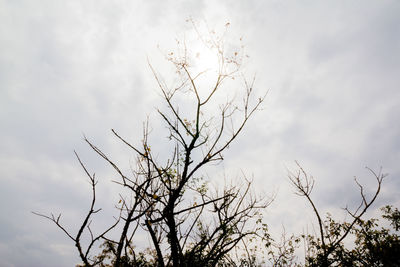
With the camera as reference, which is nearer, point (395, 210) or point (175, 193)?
point (175, 193)

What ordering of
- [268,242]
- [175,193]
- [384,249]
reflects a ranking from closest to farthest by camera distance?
[175,193] → [384,249] → [268,242]

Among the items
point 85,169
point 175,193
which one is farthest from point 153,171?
point 85,169

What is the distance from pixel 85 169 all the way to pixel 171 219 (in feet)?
9.61

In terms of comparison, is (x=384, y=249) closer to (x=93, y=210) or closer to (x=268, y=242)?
(x=268, y=242)

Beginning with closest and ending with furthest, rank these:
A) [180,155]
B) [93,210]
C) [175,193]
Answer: [93,210] < [175,193] < [180,155]

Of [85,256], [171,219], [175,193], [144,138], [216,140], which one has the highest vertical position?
[216,140]

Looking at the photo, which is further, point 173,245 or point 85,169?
point 173,245

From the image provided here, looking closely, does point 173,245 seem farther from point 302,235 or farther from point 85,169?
point 302,235

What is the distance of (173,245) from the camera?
5480mm

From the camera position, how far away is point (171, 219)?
5.69 meters

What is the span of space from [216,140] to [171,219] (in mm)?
2790

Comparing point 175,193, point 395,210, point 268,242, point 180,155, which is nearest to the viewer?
point 175,193

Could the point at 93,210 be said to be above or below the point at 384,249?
below


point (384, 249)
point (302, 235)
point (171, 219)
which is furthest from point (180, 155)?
point (384, 249)
